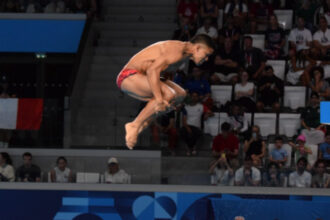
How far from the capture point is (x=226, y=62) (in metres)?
16.9

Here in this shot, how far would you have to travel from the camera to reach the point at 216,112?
16.1 metres


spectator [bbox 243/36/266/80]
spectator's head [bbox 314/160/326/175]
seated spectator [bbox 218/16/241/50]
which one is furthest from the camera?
seated spectator [bbox 218/16/241/50]

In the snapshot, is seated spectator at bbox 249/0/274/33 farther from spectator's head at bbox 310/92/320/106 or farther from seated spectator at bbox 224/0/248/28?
spectator's head at bbox 310/92/320/106

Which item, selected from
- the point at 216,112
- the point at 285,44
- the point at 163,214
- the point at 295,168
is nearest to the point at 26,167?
the point at 163,214

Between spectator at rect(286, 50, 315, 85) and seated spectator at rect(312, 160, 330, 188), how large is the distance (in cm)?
254

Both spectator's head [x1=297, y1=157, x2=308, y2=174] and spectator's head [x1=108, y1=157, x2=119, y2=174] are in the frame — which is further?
spectator's head [x1=108, y1=157, x2=119, y2=174]

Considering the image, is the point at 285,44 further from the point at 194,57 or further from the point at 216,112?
the point at 194,57

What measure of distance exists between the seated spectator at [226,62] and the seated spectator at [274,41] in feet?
2.32

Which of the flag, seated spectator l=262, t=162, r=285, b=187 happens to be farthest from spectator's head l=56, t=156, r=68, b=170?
seated spectator l=262, t=162, r=285, b=187

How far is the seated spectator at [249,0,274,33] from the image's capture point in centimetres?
1789

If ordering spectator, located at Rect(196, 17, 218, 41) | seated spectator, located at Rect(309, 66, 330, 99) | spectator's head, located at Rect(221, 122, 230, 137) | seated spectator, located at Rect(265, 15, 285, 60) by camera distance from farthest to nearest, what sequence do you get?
spectator, located at Rect(196, 17, 218, 41)
seated spectator, located at Rect(265, 15, 285, 60)
seated spectator, located at Rect(309, 66, 330, 99)
spectator's head, located at Rect(221, 122, 230, 137)

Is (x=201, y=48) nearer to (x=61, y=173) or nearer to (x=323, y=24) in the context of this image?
(x=61, y=173)

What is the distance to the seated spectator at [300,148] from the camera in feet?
49.8

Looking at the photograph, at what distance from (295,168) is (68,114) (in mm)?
4374
